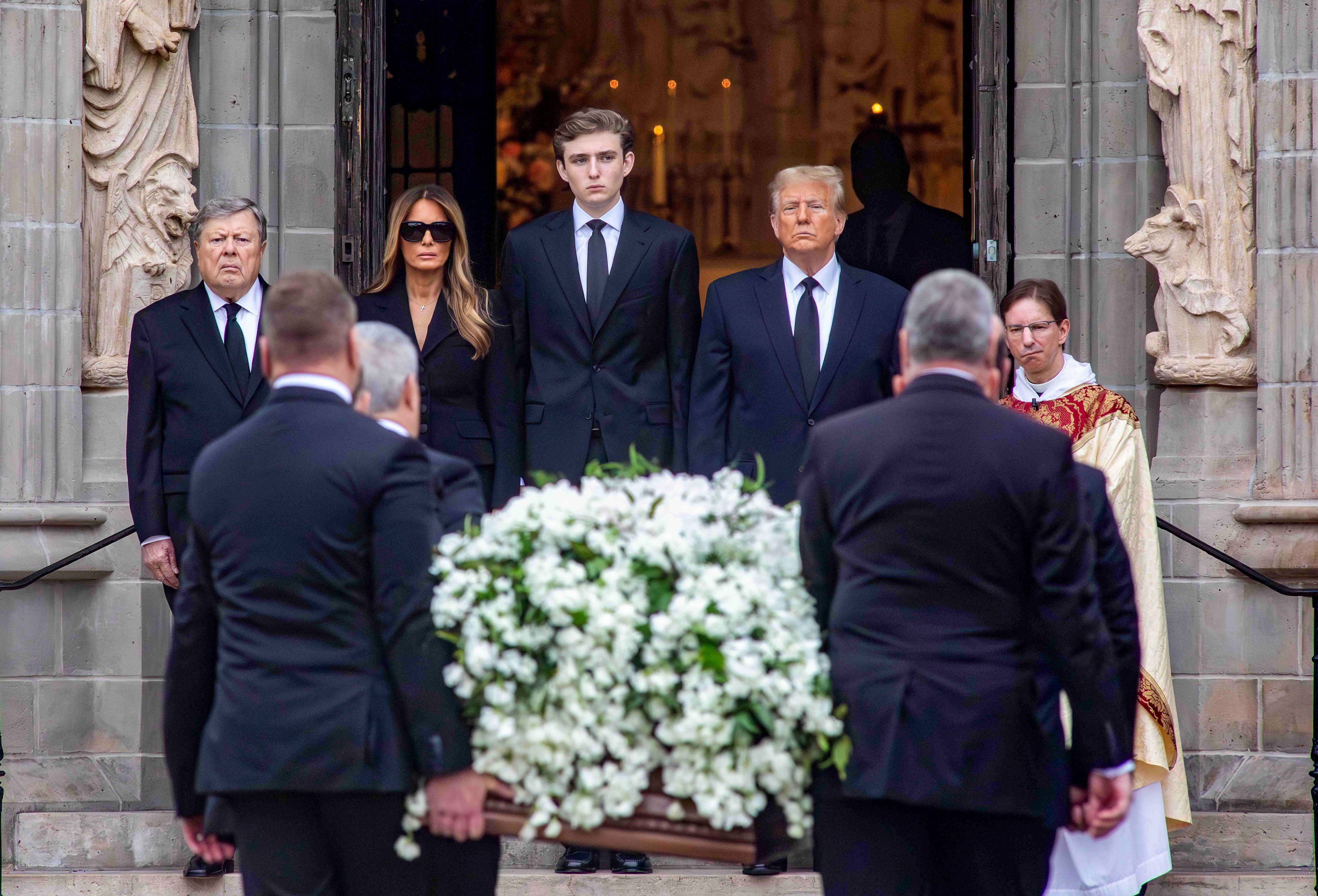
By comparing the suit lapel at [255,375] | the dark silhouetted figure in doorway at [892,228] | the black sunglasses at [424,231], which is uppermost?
the dark silhouetted figure in doorway at [892,228]

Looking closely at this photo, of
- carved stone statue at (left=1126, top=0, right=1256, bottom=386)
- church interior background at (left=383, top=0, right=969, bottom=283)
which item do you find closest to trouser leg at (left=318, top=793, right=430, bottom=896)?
carved stone statue at (left=1126, top=0, right=1256, bottom=386)

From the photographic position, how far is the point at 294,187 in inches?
268

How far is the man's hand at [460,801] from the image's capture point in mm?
3123

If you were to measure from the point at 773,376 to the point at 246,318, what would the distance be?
70.2 inches

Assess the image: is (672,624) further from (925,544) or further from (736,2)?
(736,2)

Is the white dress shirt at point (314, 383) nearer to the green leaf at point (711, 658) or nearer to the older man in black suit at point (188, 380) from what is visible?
the green leaf at point (711, 658)

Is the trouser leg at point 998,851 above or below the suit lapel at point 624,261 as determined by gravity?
below

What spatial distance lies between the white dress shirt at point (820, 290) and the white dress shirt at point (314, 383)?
7.75 ft

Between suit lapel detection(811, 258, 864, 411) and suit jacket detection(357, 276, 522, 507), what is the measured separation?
1.01m

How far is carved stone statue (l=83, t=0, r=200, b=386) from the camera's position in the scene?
6336 millimetres

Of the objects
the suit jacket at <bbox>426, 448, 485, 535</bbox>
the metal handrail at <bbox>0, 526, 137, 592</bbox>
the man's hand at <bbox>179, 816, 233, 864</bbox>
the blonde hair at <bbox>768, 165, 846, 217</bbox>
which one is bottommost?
the man's hand at <bbox>179, 816, 233, 864</bbox>

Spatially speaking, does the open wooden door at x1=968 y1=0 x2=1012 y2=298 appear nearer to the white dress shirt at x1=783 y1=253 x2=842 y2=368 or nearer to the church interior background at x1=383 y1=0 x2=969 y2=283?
the white dress shirt at x1=783 y1=253 x2=842 y2=368

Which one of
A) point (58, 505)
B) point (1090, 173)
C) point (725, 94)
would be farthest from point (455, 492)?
point (725, 94)

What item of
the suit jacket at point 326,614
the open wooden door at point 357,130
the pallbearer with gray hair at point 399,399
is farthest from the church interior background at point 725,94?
the suit jacket at point 326,614
